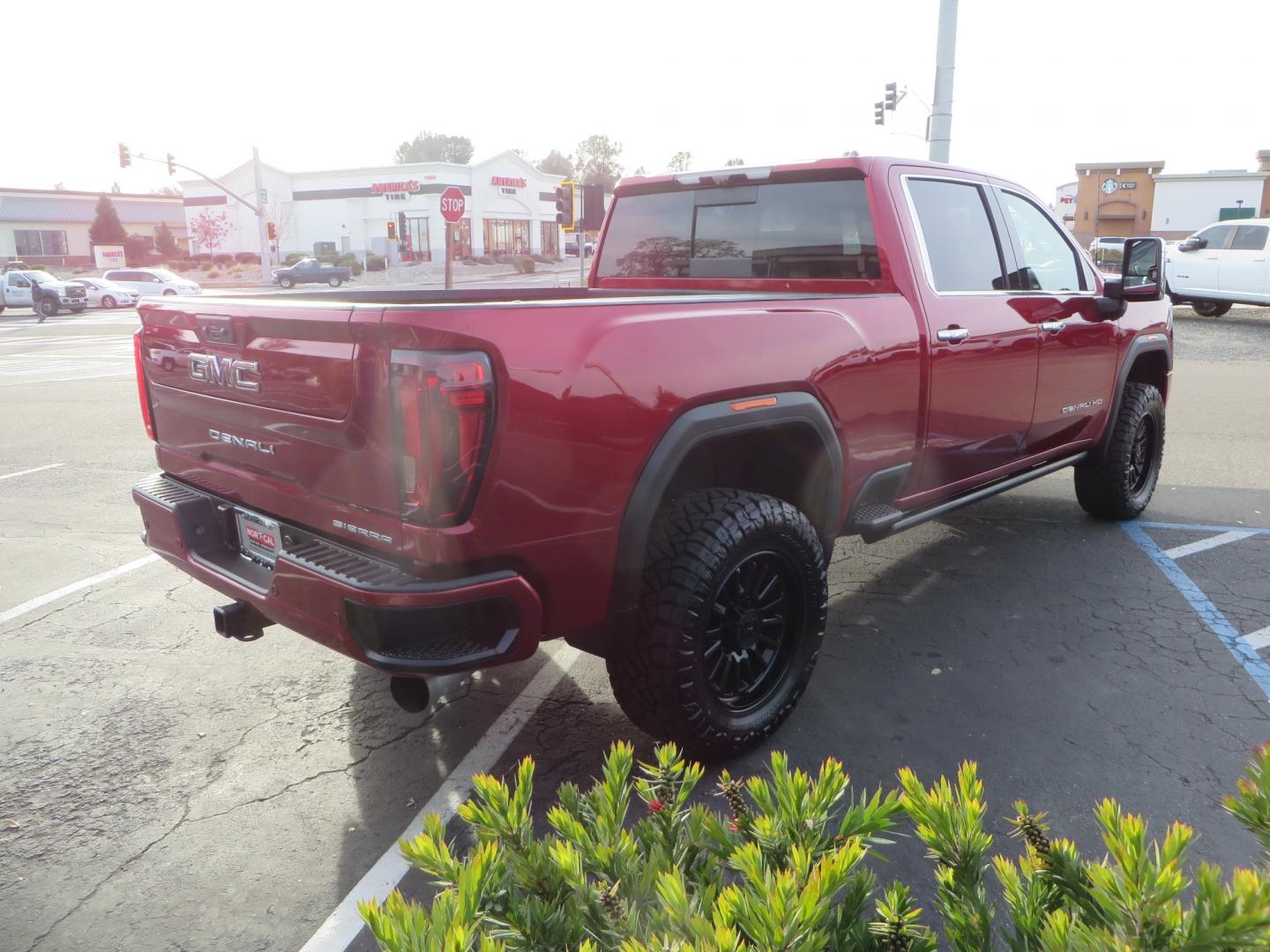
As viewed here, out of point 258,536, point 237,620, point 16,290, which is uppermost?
point 16,290

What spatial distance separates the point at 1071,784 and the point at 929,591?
5.98 feet

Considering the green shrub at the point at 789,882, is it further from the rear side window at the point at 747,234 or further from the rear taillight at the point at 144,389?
the rear side window at the point at 747,234

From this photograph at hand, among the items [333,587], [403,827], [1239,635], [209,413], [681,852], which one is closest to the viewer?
[681,852]

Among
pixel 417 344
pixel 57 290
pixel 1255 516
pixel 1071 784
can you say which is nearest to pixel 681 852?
pixel 417 344

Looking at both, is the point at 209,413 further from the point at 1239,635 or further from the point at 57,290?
the point at 57,290

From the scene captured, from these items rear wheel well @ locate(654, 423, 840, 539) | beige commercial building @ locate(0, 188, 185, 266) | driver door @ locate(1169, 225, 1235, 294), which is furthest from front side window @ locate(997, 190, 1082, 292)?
beige commercial building @ locate(0, 188, 185, 266)

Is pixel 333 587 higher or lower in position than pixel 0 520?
higher

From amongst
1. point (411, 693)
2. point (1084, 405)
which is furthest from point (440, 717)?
point (1084, 405)

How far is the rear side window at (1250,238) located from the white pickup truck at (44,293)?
32.7m

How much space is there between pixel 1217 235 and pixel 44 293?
108ft

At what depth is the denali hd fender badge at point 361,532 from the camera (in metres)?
2.54

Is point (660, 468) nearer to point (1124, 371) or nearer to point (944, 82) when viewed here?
point (1124, 371)

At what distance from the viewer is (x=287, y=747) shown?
3346 millimetres

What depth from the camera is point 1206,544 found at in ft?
17.9
